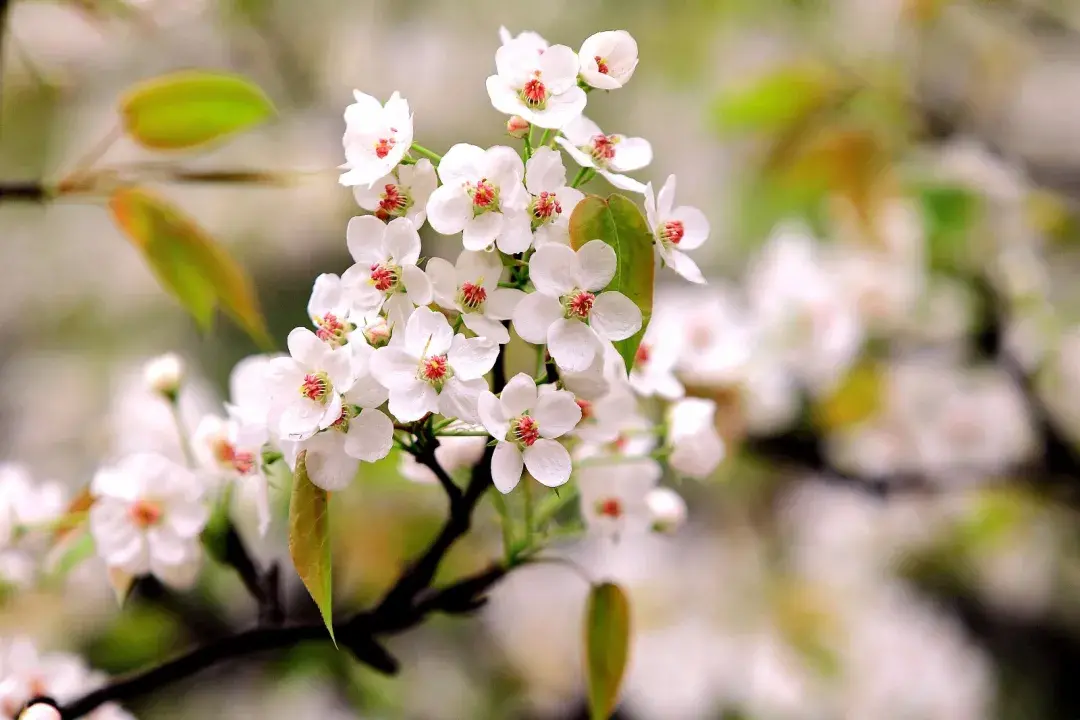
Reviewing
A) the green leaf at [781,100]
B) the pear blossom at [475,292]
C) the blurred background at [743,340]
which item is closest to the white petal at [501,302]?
the pear blossom at [475,292]

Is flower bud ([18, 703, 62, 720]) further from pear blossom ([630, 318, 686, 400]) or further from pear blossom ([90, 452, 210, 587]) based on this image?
pear blossom ([630, 318, 686, 400])

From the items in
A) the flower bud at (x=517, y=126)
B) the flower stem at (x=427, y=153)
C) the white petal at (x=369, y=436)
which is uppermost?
the flower bud at (x=517, y=126)

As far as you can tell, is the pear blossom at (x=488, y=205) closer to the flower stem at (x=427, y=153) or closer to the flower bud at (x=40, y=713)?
the flower stem at (x=427, y=153)

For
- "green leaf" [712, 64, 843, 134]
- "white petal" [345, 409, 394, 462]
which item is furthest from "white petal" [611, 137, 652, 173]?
"green leaf" [712, 64, 843, 134]

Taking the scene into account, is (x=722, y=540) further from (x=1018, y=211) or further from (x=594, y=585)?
(x=594, y=585)

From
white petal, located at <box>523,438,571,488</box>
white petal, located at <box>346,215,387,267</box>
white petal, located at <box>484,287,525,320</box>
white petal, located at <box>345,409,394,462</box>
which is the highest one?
white petal, located at <box>346,215,387,267</box>
